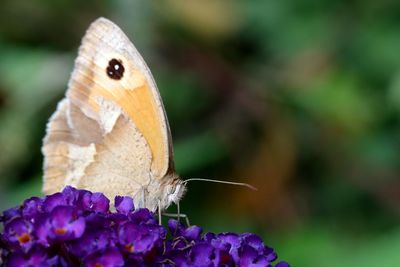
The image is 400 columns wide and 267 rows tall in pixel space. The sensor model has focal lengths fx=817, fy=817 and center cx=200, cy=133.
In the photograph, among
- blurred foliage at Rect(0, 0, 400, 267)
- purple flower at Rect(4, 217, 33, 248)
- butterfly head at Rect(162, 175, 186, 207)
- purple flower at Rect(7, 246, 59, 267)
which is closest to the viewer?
purple flower at Rect(7, 246, 59, 267)

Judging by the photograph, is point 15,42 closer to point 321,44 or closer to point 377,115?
point 321,44

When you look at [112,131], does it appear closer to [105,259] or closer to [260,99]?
[105,259]

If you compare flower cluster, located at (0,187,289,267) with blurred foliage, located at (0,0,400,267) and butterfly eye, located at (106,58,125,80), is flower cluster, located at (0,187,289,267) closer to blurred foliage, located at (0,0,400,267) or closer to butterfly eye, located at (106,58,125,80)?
butterfly eye, located at (106,58,125,80)

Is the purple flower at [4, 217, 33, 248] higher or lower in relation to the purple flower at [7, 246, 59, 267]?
higher

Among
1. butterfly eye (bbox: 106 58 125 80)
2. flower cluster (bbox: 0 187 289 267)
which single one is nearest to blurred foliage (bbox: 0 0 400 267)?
butterfly eye (bbox: 106 58 125 80)

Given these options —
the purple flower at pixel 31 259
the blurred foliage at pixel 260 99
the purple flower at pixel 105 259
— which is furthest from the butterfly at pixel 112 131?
the blurred foliage at pixel 260 99

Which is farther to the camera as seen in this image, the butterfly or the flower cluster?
the butterfly

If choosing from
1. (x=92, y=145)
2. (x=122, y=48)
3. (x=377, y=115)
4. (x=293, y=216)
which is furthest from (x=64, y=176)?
(x=377, y=115)
